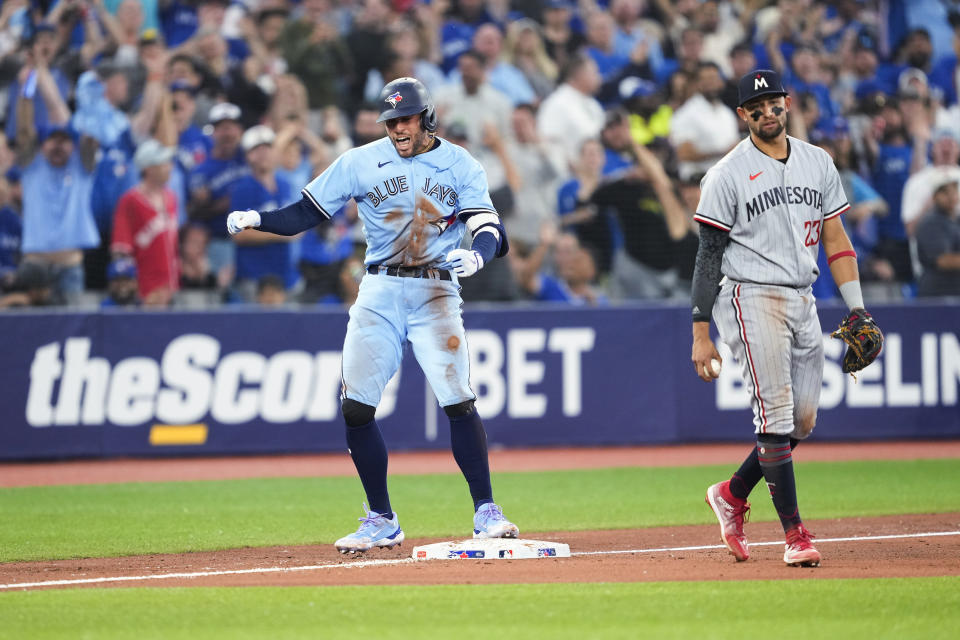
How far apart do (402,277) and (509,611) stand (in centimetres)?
261

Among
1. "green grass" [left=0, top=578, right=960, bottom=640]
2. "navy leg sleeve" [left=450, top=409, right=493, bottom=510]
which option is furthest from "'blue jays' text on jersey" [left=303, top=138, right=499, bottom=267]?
"green grass" [left=0, top=578, right=960, bottom=640]

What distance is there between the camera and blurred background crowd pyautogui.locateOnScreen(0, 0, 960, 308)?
13.8 meters

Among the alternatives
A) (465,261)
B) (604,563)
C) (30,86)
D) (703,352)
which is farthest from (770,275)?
(30,86)

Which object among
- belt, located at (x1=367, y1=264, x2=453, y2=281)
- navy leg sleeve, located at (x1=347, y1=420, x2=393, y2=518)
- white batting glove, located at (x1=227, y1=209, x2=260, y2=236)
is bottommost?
navy leg sleeve, located at (x1=347, y1=420, x2=393, y2=518)

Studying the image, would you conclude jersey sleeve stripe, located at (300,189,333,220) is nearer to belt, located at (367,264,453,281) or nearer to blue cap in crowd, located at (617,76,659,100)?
belt, located at (367,264,453,281)

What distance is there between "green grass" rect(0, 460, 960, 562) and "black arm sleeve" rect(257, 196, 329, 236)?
6.40ft

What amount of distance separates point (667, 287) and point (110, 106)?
6.62 meters

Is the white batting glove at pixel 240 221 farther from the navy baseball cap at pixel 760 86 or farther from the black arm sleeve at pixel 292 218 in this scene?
the navy baseball cap at pixel 760 86

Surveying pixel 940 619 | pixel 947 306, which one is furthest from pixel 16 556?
pixel 947 306

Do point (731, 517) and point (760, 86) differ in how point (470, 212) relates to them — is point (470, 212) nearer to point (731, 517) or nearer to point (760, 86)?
point (760, 86)

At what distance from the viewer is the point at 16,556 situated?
7430 mm

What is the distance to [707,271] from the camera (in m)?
6.58

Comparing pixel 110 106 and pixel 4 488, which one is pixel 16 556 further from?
pixel 110 106

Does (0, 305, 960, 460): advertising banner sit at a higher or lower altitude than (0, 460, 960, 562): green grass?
higher
